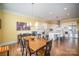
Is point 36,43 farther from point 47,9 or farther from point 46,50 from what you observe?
point 47,9

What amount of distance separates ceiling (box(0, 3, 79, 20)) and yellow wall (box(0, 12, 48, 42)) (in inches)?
4.3

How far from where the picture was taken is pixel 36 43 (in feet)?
11.4

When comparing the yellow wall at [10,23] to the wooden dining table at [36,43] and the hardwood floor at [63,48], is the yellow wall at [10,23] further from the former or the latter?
the wooden dining table at [36,43]

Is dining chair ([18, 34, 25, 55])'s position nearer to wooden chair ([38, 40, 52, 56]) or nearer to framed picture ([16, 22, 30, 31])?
framed picture ([16, 22, 30, 31])

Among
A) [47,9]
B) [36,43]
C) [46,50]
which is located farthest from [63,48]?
[47,9]

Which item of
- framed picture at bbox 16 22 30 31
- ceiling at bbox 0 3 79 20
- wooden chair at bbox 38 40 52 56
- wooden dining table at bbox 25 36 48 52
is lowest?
wooden chair at bbox 38 40 52 56

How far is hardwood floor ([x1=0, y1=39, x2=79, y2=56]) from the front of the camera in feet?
11.2

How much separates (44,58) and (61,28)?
2.48 feet

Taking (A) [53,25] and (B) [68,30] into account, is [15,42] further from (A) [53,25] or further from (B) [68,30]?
(B) [68,30]

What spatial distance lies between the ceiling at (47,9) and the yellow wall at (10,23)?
110 millimetres

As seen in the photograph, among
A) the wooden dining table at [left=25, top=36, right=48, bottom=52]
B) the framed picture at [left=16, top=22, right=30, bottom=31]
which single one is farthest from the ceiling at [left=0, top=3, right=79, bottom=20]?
the wooden dining table at [left=25, top=36, right=48, bottom=52]

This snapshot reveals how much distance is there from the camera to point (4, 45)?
3.48 meters

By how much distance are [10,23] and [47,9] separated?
86 cm

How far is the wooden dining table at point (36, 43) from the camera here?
3.46 metres
